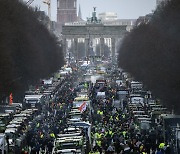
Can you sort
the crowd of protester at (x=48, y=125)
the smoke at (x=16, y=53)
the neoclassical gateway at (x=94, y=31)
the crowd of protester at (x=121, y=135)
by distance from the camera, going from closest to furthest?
the crowd of protester at (x=121, y=135) < the crowd of protester at (x=48, y=125) < the smoke at (x=16, y=53) < the neoclassical gateway at (x=94, y=31)

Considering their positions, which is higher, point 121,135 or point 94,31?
point 94,31

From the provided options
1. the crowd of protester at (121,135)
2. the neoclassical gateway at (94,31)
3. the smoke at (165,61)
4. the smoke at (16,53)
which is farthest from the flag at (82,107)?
the neoclassical gateway at (94,31)

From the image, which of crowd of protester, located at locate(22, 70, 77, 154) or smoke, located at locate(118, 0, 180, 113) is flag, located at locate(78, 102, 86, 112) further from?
smoke, located at locate(118, 0, 180, 113)

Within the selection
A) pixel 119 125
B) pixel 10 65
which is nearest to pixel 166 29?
pixel 10 65

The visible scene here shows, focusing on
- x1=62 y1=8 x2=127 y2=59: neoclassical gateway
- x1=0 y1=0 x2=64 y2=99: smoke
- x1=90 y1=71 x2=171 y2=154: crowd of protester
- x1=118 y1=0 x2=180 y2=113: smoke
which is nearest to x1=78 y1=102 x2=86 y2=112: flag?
x1=90 y1=71 x2=171 y2=154: crowd of protester

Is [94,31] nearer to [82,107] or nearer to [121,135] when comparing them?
[82,107]

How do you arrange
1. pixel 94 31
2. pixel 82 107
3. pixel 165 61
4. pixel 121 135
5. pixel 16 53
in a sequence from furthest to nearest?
pixel 94 31 → pixel 16 53 → pixel 165 61 → pixel 82 107 → pixel 121 135

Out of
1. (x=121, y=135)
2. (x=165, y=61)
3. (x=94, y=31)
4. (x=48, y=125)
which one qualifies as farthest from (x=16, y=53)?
(x=94, y=31)

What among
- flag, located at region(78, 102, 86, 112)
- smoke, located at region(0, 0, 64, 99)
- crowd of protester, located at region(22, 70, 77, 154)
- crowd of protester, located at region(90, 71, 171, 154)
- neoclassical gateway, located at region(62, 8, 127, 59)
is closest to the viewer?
crowd of protester, located at region(90, 71, 171, 154)

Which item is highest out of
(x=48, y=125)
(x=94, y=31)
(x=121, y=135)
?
(x=94, y=31)

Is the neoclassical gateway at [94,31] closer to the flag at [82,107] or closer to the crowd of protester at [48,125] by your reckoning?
the crowd of protester at [48,125]

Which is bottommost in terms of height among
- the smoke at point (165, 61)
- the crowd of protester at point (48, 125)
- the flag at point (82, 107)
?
the crowd of protester at point (48, 125)

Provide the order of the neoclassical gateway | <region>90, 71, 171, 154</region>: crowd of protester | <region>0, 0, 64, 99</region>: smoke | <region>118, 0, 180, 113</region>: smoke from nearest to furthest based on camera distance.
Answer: <region>90, 71, 171, 154</region>: crowd of protester → <region>118, 0, 180, 113</region>: smoke → <region>0, 0, 64, 99</region>: smoke → the neoclassical gateway

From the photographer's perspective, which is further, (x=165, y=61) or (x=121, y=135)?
(x=165, y=61)
